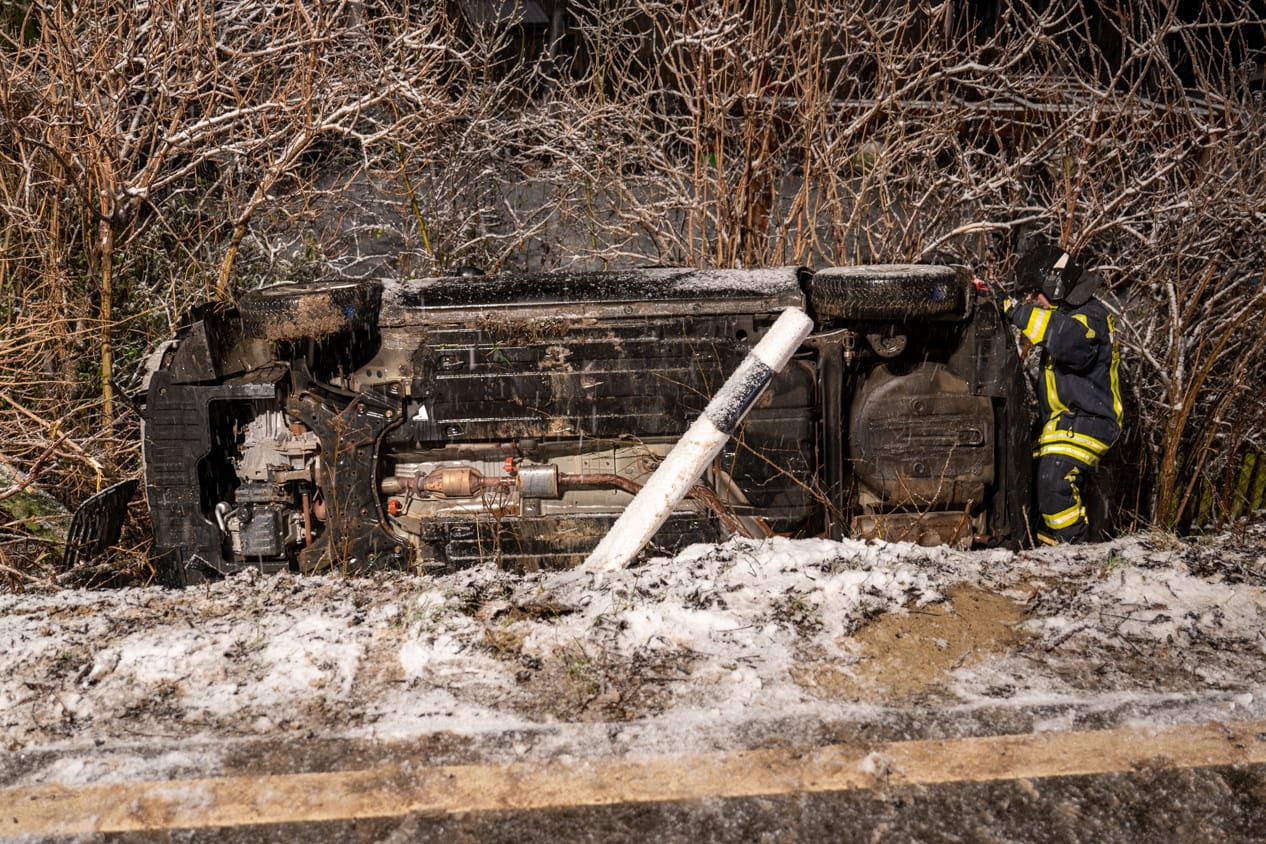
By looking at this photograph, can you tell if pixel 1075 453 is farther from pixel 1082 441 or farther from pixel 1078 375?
pixel 1078 375

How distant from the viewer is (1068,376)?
18.2 ft

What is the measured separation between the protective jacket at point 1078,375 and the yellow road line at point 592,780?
3220 millimetres

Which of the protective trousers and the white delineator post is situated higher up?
the white delineator post

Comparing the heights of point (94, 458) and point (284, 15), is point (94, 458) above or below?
below

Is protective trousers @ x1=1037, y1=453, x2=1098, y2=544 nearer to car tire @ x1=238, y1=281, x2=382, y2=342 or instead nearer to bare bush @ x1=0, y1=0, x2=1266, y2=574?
bare bush @ x1=0, y1=0, x2=1266, y2=574

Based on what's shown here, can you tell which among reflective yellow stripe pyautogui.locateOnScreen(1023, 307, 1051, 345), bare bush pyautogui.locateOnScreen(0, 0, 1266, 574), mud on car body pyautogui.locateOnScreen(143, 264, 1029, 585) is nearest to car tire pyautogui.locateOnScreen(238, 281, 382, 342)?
mud on car body pyautogui.locateOnScreen(143, 264, 1029, 585)

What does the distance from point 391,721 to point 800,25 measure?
613cm

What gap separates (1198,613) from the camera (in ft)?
10.2

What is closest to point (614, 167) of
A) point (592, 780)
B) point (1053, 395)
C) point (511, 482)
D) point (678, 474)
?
point (1053, 395)

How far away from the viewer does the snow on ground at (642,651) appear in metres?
2.60

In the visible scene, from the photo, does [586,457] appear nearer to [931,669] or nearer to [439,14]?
[931,669]

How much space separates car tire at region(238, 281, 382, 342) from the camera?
427 cm

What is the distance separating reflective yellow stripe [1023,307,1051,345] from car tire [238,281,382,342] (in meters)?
3.61

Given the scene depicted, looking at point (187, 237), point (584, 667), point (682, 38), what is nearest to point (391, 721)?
point (584, 667)
